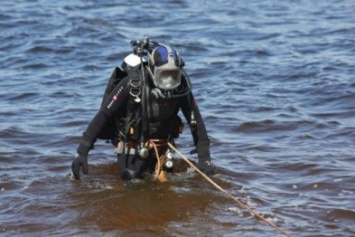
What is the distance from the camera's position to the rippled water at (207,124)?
661 centimetres

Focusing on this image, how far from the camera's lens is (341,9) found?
20469 mm

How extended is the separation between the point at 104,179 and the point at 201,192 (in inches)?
41.1

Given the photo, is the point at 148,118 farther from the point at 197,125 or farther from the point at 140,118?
the point at 197,125

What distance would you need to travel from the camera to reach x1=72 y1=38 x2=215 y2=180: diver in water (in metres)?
6.57

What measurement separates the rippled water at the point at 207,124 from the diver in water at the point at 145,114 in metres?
0.35

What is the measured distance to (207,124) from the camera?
10.0 meters

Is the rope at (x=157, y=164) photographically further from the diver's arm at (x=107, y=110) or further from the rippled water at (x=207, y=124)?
the diver's arm at (x=107, y=110)

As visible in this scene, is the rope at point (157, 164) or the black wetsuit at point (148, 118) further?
the rope at point (157, 164)

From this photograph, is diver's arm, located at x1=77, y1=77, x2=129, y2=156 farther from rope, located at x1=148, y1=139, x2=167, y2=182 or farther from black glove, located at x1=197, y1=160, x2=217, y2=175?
black glove, located at x1=197, y1=160, x2=217, y2=175

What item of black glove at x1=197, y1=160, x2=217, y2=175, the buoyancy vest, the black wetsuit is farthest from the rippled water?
the buoyancy vest

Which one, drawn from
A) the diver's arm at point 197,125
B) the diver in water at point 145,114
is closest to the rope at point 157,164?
the diver in water at point 145,114

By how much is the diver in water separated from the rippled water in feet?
1.15

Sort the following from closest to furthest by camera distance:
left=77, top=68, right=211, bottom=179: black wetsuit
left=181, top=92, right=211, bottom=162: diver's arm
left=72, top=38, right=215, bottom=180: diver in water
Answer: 1. left=72, top=38, right=215, bottom=180: diver in water
2. left=77, top=68, right=211, bottom=179: black wetsuit
3. left=181, top=92, right=211, bottom=162: diver's arm

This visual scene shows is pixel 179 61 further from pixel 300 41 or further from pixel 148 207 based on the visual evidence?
pixel 300 41
